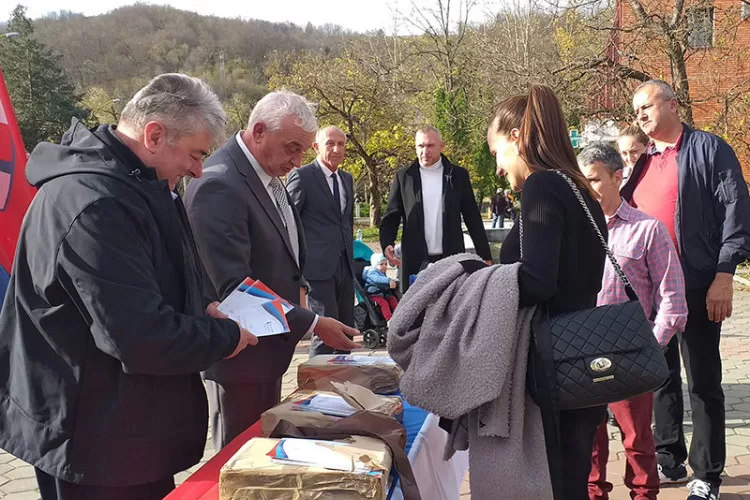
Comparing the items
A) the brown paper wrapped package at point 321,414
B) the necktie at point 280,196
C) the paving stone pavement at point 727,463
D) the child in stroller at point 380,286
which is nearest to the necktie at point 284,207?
the necktie at point 280,196

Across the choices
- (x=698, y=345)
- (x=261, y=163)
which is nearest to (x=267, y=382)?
(x=261, y=163)

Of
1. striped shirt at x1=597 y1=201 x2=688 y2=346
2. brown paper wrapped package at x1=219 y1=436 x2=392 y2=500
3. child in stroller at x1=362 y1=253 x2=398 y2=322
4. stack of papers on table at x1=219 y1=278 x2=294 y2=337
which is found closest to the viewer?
brown paper wrapped package at x1=219 y1=436 x2=392 y2=500

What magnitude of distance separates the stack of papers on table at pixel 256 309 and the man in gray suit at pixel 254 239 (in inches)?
9.3

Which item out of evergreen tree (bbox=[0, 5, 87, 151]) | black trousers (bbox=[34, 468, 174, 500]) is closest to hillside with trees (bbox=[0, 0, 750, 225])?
evergreen tree (bbox=[0, 5, 87, 151])

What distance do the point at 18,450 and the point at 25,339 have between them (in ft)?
1.01

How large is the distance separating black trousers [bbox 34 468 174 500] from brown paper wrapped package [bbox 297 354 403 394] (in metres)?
0.65

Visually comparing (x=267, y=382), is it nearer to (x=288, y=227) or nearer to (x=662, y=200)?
(x=288, y=227)

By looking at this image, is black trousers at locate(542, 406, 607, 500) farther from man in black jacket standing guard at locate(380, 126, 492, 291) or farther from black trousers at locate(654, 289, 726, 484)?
man in black jacket standing guard at locate(380, 126, 492, 291)

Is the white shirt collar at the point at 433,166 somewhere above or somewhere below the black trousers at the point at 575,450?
above

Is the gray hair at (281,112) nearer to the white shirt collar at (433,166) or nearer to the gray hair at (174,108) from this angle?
the gray hair at (174,108)

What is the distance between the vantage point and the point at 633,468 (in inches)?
119

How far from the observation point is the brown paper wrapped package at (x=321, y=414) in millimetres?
1894

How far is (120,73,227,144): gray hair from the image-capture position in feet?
6.22

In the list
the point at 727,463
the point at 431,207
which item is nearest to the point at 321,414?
the point at 727,463
